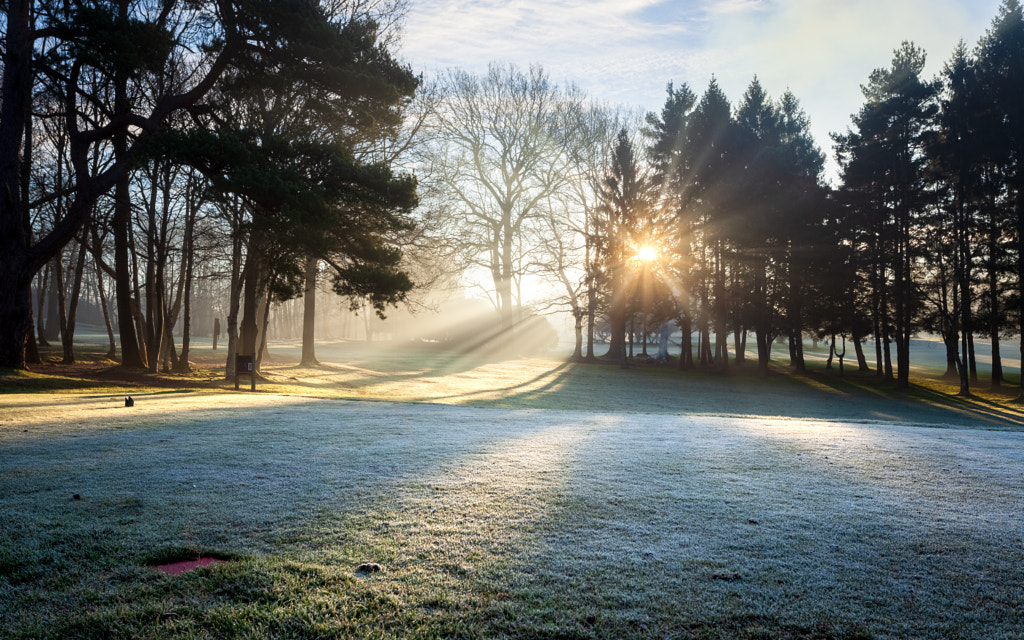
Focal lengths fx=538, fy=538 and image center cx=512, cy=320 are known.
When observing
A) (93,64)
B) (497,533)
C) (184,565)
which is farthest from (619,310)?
(184,565)

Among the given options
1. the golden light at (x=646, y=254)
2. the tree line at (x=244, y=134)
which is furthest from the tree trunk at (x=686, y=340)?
the tree line at (x=244, y=134)

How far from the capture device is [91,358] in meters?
23.2

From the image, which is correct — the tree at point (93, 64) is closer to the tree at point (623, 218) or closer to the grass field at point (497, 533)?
the grass field at point (497, 533)

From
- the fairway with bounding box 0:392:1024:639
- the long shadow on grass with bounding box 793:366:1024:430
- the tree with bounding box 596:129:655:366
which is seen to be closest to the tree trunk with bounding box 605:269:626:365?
the tree with bounding box 596:129:655:366

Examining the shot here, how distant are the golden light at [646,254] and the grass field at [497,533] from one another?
25435mm

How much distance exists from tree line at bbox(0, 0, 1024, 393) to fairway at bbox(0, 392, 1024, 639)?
8.18 metres

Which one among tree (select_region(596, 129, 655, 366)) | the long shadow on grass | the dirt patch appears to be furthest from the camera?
tree (select_region(596, 129, 655, 366))

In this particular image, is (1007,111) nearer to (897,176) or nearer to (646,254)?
(897,176)

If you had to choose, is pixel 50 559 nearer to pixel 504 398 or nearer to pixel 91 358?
pixel 504 398

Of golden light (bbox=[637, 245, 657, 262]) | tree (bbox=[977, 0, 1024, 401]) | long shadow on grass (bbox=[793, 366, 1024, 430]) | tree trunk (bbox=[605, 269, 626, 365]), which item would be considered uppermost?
tree (bbox=[977, 0, 1024, 401])

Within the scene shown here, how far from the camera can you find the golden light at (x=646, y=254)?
32.5m

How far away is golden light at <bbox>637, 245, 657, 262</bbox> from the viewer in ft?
107

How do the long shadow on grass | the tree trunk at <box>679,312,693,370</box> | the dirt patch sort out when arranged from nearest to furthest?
1. the dirt patch
2. the long shadow on grass
3. the tree trunk at <box>679,312,693,370</box>

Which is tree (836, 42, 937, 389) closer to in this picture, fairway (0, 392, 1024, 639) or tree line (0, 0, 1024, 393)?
tree line (0, 0, 1024, 393)
